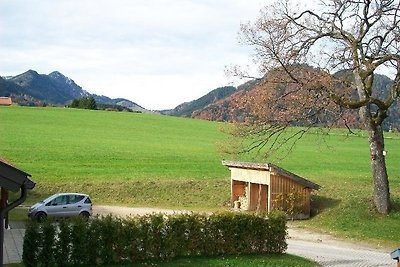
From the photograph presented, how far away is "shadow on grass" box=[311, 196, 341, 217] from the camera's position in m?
32.3

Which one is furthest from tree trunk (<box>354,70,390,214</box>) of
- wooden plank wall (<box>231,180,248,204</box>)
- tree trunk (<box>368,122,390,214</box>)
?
wooden plank wall (<box>231,180,248,204</box>)

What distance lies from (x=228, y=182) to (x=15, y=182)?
1154 inches

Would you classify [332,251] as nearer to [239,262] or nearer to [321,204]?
[239,262]

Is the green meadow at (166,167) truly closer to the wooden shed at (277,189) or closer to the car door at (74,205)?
the wooden shed at (277,189)

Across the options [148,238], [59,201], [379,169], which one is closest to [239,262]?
[148,238]

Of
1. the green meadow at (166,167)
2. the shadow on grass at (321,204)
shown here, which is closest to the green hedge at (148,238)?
the green meadow at (166,167)

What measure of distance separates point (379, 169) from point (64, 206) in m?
16.3

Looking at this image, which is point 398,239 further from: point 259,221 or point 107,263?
point 107,263

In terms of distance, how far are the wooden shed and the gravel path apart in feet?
9.70

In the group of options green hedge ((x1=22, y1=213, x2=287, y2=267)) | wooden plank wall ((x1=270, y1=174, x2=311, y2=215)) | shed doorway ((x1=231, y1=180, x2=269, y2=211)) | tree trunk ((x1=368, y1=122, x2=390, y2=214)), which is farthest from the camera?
shed doorway ((x1=231, y1=180, x2=269, y2=211))

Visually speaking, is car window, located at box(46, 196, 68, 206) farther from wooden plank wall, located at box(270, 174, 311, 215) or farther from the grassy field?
the grassy field

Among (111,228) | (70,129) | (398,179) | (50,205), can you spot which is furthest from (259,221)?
(70,129)

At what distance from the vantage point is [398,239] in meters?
26.4

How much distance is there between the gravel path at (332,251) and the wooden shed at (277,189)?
2958mm
